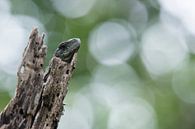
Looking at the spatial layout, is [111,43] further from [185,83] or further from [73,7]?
[185,83]

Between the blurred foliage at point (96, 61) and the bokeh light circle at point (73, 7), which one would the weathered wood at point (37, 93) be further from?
the bokeh light circle at point (73, 7)

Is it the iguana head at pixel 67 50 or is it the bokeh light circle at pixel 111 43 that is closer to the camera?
the iguana head at pixel 67 50

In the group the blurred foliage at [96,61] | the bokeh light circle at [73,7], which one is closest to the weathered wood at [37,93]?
the blurred foliage at [96,61]

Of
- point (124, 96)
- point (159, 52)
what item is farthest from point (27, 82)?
point (159, 52)

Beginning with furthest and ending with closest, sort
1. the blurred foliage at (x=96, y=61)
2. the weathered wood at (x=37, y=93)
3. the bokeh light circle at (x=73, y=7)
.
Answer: the bokeh light circle at (x=73, y=7)
the blurred foliage at (x=96, y=61)
the weathered wood at (x=37, y=93)

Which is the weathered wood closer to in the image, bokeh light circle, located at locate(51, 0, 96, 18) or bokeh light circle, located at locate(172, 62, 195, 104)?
bokeh light circle, located at locate(172, 62, 195, 104)

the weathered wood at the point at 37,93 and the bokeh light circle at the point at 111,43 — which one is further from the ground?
the bokeh light circle at the point at 111,43

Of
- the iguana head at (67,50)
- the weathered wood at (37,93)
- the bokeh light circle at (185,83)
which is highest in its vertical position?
the bokeh light circle at (185,83)
